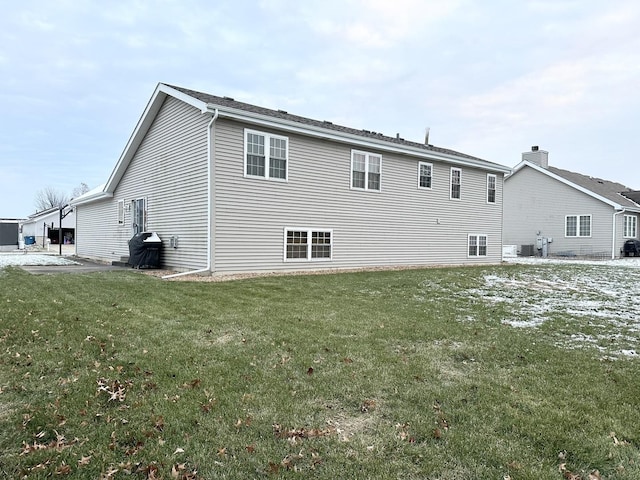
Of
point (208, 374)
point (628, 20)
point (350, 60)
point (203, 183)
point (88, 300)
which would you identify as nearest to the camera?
point (208, 374)

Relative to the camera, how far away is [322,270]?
13.1 metres

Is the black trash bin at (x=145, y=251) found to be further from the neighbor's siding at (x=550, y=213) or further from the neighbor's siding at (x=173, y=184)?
the neighbor's siding at (x=550, y=213)

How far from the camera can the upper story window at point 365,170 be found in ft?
46.4

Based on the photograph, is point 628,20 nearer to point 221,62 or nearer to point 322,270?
point 322,270

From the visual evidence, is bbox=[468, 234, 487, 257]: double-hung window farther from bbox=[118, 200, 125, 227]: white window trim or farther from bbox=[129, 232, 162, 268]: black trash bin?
bbox=[118, 200, 125, 227]: white window trim

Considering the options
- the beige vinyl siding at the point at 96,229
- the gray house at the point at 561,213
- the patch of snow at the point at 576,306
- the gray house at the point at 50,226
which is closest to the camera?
the patch of snow at the point at 576,306

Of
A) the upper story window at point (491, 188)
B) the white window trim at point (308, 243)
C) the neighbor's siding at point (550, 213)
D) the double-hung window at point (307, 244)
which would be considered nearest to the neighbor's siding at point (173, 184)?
the white window trim at point (308, 243)

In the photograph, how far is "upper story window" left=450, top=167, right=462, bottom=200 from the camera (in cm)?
1714

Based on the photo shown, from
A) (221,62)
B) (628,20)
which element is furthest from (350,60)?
(628,20)

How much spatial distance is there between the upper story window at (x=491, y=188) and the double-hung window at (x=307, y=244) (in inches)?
351

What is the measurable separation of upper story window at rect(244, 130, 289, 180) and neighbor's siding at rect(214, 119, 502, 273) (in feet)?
0.61

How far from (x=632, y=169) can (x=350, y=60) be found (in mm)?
30670

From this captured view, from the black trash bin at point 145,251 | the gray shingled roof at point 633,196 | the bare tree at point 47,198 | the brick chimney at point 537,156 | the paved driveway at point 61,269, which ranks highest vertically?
the bare tree at point 47,198

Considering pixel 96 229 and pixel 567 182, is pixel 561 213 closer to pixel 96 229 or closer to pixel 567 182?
pixel 567 182
